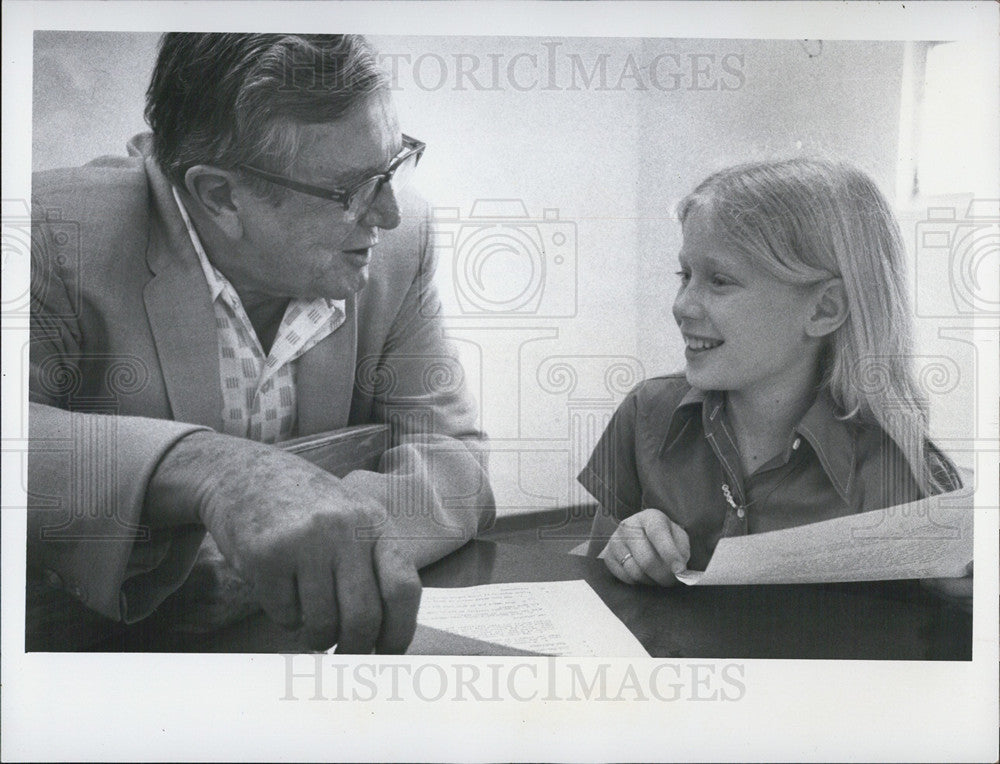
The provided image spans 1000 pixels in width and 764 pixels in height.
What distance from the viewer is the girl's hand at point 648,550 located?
2.46 metres

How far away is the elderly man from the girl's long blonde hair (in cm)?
75

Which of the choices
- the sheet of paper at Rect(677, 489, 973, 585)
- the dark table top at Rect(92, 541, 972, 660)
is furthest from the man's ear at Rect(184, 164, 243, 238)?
the sheet of paper at Rect(677, 489, 973, 585)

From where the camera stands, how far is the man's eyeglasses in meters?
2.40

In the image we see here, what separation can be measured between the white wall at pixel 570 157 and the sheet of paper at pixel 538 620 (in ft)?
0.72

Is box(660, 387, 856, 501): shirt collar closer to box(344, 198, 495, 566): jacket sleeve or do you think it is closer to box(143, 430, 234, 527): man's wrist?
box(344, 198, 495, 566): jacket sleeve

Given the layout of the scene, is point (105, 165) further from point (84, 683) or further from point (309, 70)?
point (84, 683)

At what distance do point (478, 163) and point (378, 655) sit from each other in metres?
1.19

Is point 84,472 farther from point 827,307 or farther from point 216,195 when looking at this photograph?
point 827,307

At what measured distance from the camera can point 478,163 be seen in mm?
2484

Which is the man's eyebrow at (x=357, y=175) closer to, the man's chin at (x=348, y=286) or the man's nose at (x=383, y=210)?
the man's nose at (x=383, y=210)

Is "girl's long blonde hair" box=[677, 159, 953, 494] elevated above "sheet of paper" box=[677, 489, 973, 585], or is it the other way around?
"girl's long blonde hair" box=[677, 159, 953, 494]

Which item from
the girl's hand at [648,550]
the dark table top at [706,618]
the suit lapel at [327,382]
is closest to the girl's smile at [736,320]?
the girl's hand at [648,550]

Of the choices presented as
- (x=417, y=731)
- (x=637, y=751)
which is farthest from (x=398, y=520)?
(x=637, y=751)

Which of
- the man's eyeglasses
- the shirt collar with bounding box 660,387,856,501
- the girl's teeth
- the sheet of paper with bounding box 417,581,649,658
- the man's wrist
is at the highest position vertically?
the man's eyeglasses
